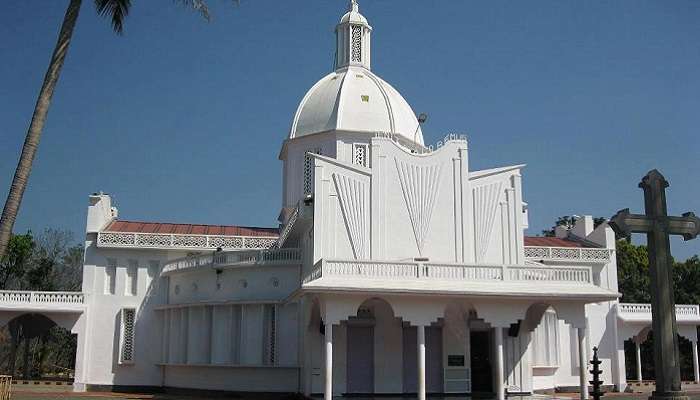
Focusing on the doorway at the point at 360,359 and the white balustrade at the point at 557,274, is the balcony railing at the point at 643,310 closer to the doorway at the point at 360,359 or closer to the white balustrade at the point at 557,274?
the white balustrade at the point at 557,274

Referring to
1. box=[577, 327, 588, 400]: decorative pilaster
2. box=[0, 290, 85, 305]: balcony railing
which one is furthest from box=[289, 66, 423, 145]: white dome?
box=[577, 327, 588, 400]: decorative pilaster

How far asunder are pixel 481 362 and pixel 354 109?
16161 mm

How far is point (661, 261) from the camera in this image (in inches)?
717

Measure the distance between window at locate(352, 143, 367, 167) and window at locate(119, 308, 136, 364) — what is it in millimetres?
14041

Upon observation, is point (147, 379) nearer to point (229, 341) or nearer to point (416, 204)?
point (229, 341)

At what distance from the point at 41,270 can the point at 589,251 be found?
1412 inches

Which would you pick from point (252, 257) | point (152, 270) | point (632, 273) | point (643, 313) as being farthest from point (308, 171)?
point (632, 273)

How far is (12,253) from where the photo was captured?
50375 mm

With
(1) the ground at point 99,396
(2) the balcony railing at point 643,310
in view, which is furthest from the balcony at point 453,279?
(2) the balcony railing at point 643,310

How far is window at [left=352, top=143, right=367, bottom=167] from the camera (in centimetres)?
3906

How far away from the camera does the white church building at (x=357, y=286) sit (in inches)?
1016

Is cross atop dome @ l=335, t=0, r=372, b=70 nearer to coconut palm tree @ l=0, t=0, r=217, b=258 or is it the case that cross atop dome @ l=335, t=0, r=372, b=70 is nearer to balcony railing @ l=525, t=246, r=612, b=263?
balcony railing @ l=525, t=246, r=612, b=263

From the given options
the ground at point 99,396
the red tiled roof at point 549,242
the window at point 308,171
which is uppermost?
the window at point 308,171

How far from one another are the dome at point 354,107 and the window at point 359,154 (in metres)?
0.87
